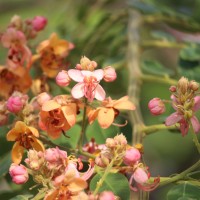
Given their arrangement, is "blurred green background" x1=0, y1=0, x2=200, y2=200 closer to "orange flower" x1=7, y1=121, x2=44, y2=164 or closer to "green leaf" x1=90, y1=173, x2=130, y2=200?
"orange flower" x1=7, y1=121, x2=44, y2=164

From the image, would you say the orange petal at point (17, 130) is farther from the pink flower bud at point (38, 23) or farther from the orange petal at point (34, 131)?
the pink flower bud at point (38, 23)

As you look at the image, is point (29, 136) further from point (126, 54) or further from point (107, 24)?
point (107, 24)

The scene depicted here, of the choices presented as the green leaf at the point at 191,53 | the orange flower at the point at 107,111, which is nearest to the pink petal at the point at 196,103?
the orange flower at the point at 107,111

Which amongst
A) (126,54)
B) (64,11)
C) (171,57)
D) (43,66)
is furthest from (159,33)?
(171,57)

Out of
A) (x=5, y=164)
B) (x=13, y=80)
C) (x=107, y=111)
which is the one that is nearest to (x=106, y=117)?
(x=107, y=111)

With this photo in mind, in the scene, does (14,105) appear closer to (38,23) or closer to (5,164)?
(5,164)

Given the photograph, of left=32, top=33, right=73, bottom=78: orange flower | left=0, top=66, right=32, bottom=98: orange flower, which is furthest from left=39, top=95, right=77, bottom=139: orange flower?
left=32, top=33, right=73, bottom=78: orange flower
